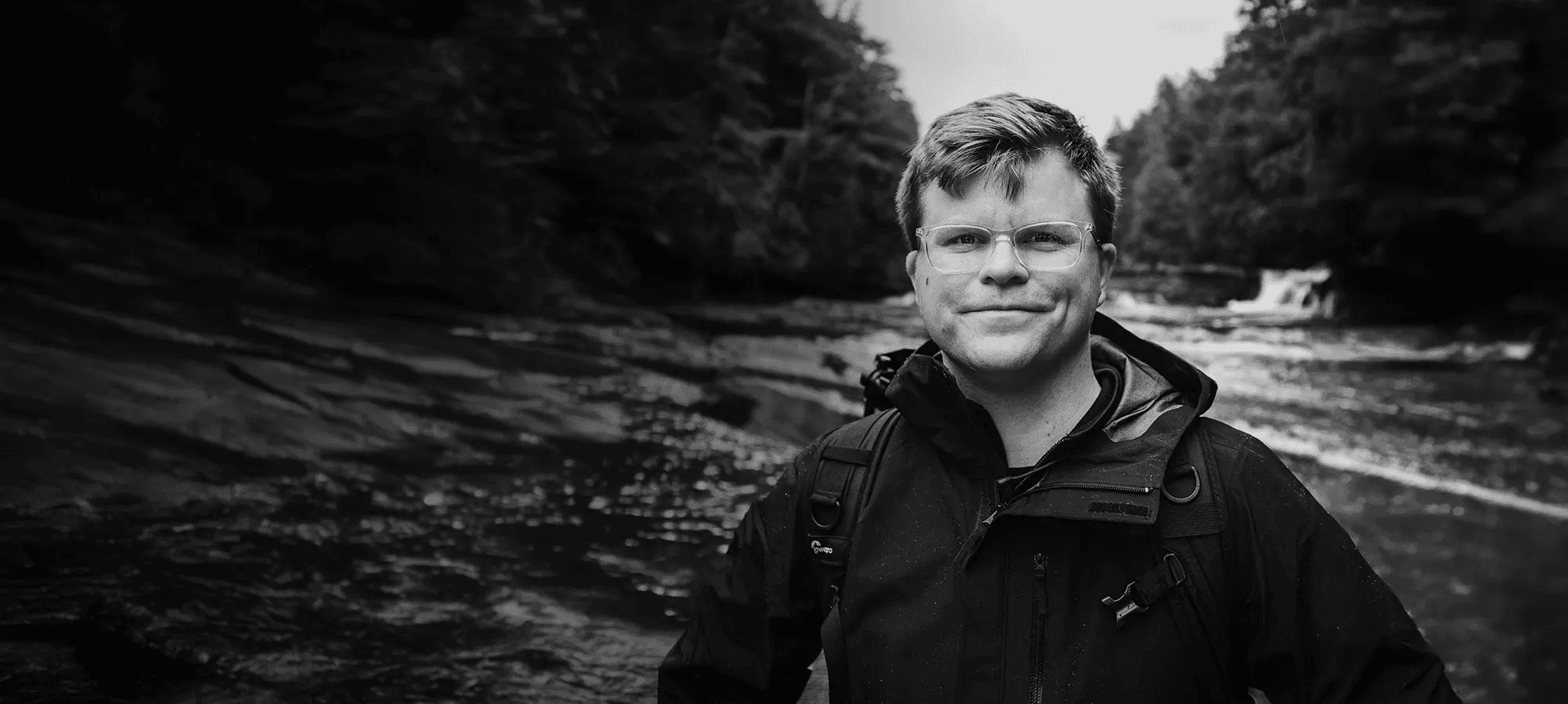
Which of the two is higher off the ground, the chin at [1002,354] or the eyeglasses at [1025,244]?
the eyeglasses at [1025,244]

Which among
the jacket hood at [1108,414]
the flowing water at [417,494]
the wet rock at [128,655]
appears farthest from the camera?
the flowing water at [417,494]

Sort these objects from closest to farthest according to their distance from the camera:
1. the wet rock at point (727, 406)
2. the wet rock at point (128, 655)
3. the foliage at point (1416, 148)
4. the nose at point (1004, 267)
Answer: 1. the nose at point (1004, 267)
2. the wet rock at point (128, 655)
3. the wet rock at point (727, 406)
4. the foliage at point (1416, 148)

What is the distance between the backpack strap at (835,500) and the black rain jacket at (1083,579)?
3cm

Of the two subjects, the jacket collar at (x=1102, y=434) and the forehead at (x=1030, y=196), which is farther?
the forehead at (x=1030, y=196)

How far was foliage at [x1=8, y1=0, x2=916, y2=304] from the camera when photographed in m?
8.94

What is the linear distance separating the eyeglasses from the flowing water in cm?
214

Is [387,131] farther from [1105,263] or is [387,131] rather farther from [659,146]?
[1105,263]

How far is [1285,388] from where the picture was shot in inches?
496

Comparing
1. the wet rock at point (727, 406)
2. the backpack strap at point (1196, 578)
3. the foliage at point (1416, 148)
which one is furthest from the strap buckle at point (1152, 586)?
the foliage at point (1416, 148)

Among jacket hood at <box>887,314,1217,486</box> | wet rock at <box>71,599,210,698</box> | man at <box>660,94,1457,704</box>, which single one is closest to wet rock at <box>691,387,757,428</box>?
wet rock at <box>71,599,210,698</box>

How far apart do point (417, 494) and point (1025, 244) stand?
4324 millimetres

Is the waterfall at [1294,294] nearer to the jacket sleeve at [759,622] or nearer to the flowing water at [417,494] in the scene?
the flowing water at [417,494]

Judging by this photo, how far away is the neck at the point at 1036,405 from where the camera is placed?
1804mm

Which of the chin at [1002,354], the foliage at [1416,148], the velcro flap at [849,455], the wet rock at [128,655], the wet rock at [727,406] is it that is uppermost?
the foliage at [1416,148]
